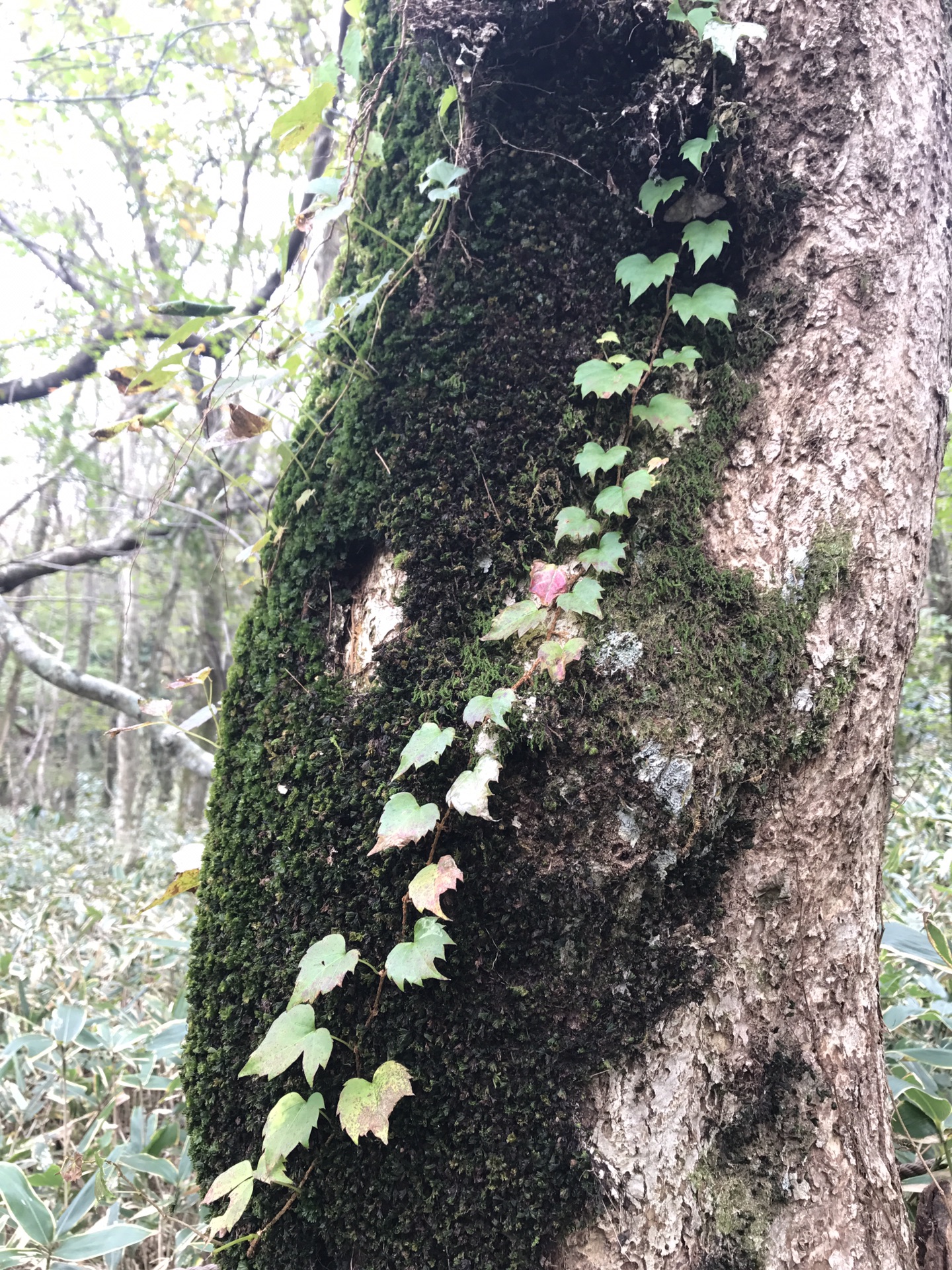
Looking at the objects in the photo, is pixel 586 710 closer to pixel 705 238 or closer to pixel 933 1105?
pixel 705 238

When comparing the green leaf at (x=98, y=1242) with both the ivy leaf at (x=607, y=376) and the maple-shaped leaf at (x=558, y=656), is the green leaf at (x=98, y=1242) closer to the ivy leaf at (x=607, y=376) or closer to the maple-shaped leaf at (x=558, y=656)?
the maple-shaped leaf at (x=558, y=656)

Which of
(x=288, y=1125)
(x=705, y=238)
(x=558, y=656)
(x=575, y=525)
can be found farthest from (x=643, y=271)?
(x=288, y=1125)

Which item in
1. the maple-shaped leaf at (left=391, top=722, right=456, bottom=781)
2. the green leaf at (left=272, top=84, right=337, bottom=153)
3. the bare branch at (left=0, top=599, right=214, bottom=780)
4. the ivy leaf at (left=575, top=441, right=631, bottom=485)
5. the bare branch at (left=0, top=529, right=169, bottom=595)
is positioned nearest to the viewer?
the maple-shaped leaf at (left=391, top=722, right=456, bottom=781)

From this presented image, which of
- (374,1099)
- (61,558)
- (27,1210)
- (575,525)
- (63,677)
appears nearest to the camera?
(374,1099)

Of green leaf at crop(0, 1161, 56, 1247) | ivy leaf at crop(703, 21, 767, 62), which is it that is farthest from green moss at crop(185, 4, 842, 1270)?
green leaf at crop(0, 1161, 56, 1247)

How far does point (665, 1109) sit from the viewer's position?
104 centimetres

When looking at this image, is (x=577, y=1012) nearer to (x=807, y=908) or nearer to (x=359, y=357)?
(x=807, y=908)

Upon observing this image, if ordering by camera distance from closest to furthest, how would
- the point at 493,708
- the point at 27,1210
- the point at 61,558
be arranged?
the point at 493,708
the point at 27,1210
the point at 61,558

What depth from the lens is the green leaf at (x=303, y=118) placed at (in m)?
1.35

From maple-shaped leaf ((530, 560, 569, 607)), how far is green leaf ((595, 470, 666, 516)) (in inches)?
5.6

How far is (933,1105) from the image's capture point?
4.39 feet

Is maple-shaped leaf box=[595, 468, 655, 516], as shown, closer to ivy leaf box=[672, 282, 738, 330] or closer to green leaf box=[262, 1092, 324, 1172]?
ivy leaf box=[672, 282, 738, 330]

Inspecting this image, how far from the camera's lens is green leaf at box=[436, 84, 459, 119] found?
4.53ft

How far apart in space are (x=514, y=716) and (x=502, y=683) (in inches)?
3.2
